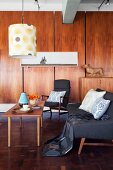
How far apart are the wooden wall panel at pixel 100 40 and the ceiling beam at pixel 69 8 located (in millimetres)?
747

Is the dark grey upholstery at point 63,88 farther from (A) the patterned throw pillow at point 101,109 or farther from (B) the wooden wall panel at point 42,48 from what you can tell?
(A) the patterned throw pillow at point 101,109

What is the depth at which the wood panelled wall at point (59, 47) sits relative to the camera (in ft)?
24.6

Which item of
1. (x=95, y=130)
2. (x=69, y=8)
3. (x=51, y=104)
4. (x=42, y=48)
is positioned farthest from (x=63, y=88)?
(x=95, y=130)

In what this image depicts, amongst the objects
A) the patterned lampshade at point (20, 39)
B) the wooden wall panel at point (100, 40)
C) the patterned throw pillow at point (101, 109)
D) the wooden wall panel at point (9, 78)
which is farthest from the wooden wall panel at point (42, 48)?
the patterned throw pillow at point (101, 109)

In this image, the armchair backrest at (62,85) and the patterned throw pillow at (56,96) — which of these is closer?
the patterned throw pillow at (56,96)

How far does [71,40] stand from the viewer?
755 centimetres

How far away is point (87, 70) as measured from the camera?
7410mm

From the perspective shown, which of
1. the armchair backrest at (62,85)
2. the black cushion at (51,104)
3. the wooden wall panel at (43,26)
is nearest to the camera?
the black cushion at (51,104)

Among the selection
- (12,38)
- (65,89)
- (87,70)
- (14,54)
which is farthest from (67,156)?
(87,70)

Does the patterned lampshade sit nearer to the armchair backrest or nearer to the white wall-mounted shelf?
the armchair backrest

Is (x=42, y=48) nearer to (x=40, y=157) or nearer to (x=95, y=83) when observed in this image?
(x=95, y=83)

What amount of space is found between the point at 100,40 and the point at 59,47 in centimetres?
132

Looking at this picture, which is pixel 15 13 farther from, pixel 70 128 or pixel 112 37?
pixel 70 128

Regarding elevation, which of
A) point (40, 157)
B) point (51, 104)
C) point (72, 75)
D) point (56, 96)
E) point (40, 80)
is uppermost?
point (72, 75)
